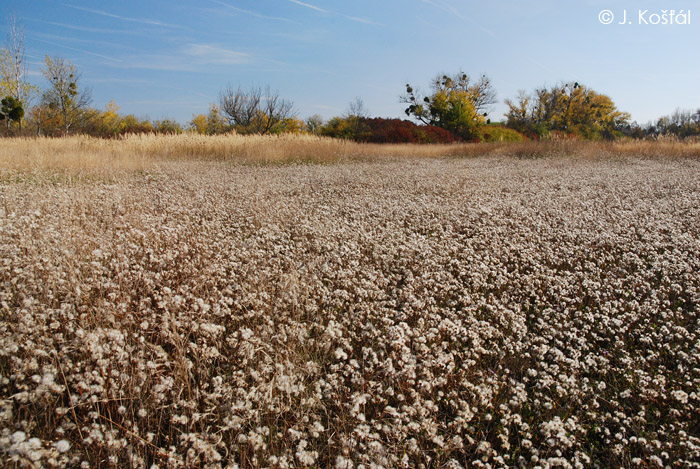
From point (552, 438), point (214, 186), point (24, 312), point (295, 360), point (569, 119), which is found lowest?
point (552, 438)

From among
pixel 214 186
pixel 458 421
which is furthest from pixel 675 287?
pixel 214 186

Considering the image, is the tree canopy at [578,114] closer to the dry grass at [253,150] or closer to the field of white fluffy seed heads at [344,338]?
the dry grass at [253,150]

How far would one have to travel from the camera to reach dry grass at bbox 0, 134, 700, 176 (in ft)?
41.8

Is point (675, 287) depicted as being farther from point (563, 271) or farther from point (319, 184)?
point (319, 184)

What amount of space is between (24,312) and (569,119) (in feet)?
198

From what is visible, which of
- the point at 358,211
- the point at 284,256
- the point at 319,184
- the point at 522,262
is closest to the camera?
the point at 284,256

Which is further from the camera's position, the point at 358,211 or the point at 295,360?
the point at 358,211

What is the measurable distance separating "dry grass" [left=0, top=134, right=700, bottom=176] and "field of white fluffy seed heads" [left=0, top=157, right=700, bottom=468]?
7406 mm

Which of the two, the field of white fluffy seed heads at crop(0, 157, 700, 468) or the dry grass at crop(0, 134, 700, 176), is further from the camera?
the dry grass at crop(0, 134, 700, 176)

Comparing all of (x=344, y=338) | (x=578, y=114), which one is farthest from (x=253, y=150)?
(x=578, y=114)

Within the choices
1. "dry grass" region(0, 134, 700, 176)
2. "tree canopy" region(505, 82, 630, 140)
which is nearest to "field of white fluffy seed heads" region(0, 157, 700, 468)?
"dry grass" region(0, 134, 700, 176)

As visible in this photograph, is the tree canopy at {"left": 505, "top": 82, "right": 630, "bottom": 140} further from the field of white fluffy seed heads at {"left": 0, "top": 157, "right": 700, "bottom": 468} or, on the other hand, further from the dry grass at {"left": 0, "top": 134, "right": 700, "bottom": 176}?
the field of white fluffy seed heads at {"left": 0, "top": 157, "right": 700, "bottom": 468}

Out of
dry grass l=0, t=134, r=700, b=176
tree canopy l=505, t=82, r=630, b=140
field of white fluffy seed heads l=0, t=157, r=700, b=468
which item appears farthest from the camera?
tree canopy l=505, t=82, r=630, b=140

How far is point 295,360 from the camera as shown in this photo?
7.40 feet
